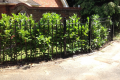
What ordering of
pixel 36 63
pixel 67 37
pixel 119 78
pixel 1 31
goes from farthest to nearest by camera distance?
pixel 67 37 < pixel 36 63 < pixel 1 31 < pixel 119 78

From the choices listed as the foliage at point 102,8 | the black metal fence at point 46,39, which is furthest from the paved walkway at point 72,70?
the foliage at point 102,8

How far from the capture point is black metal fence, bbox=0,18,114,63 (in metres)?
5.32

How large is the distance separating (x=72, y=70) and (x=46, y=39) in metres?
1.38

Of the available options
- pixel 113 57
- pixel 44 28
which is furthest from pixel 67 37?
pixel 113 57

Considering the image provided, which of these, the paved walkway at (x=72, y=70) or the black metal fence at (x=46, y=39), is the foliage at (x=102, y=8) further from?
the paved walkway at (x=72, y=70)

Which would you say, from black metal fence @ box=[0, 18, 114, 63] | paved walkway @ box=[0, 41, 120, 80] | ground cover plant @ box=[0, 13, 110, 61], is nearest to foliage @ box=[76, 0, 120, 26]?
black metal fence @ box=[0, 18, 114, 63]

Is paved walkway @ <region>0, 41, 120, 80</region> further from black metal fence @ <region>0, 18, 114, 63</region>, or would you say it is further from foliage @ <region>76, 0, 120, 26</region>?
foliage @ <region>76, 0, 120, 26</region>

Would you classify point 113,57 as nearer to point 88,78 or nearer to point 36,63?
point 88,78

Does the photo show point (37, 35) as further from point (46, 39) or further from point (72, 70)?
point (72, 70)

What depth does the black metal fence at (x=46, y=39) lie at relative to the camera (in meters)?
5.32

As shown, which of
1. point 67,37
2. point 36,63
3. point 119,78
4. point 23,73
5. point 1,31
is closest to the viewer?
point 119,78

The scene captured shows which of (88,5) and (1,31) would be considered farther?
(88,5)

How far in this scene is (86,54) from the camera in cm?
674

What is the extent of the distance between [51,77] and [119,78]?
1.93 meters
